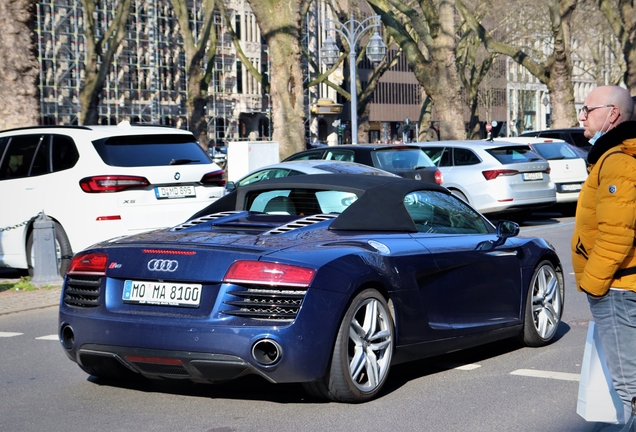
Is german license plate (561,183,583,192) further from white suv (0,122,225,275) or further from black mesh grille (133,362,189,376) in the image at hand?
black mesh grille (133,362,189,376)

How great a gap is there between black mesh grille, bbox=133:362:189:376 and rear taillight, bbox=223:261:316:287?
1.87 feet

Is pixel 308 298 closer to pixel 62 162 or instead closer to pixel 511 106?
pixel 62 162

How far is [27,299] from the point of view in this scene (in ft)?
40.5

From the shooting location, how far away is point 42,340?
31.3 feet

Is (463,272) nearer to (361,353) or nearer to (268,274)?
(361,353)

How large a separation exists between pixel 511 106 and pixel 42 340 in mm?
135384

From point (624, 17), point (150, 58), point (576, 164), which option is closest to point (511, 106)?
point (150, 58)

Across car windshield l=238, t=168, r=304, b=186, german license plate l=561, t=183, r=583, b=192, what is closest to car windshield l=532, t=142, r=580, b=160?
german license plate l=561, t=183, r=583, b=192

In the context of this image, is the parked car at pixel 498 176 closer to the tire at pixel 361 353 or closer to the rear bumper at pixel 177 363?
the tire at pixel 361 353

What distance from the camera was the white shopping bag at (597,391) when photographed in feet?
16.9

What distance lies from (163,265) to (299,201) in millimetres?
1541

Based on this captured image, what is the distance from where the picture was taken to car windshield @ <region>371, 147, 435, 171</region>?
19406 millimetres

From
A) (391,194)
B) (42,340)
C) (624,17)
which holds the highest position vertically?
(624,17)

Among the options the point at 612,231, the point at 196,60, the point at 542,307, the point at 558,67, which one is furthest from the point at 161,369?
the point at 196,60
